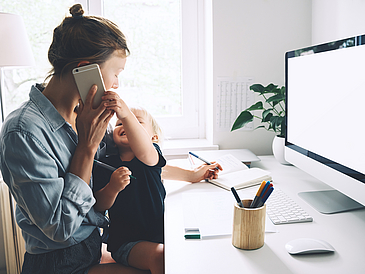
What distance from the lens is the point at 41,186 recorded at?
690 millimetres

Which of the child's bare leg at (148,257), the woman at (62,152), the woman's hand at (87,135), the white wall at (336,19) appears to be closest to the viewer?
the woman at (62,152)

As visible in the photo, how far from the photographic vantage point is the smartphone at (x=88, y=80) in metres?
0.79

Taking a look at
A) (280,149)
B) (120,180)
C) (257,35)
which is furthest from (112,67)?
(257,35)

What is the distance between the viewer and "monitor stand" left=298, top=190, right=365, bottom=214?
2.80 feet

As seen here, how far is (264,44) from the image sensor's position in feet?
5.39

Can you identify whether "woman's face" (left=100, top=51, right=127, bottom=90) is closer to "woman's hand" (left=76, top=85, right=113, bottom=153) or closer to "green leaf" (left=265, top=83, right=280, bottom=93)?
"woman's hand" (left=76, top=85, right=113, bottom=153)

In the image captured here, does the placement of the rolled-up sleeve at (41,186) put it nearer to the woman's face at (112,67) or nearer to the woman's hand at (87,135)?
the woman's hand at (87,135)

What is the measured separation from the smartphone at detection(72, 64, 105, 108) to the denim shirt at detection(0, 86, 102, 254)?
10 centimetres

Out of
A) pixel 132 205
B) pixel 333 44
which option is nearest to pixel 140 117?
pixel 132 205

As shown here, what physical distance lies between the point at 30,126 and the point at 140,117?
496mm

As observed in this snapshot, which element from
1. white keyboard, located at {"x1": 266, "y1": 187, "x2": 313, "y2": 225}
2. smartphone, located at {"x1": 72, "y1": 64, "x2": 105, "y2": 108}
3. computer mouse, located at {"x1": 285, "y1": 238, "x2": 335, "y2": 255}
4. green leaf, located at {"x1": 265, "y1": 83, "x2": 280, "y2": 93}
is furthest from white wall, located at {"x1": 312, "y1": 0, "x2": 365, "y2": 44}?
smartphone, located at {"x1": 72, "y1": 64, "x2": 105, "y2": 108}

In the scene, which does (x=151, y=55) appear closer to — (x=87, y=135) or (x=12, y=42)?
(x=12, y=42)

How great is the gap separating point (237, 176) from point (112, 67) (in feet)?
2.02

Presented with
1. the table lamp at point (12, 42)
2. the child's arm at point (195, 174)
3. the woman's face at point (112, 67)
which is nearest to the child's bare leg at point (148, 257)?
the child's arm at point (195, 174)
